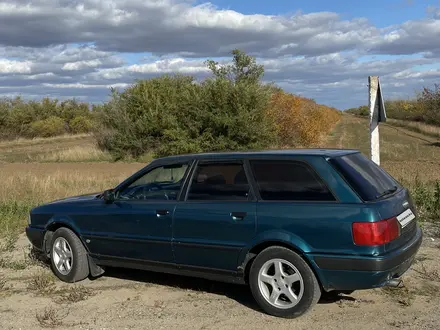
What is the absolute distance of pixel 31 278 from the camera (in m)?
6.84

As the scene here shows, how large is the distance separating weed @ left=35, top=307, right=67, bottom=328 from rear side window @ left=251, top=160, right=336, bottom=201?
2332mm

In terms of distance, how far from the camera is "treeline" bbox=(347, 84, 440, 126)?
48.0 m

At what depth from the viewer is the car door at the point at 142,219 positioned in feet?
18.8

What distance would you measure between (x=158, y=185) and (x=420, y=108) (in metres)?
62.3

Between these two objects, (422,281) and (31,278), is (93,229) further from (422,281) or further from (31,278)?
(422,281)

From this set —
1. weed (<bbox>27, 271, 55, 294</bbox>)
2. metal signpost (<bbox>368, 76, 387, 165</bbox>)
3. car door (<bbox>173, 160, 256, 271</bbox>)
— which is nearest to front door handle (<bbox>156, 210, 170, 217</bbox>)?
car door (<bbox>173, 160, 256, 271</bbox>)

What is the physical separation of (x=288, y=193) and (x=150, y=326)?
1.80 meters

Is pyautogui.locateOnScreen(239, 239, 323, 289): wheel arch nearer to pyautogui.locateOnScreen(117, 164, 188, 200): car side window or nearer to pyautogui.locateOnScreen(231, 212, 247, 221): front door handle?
pyautogui.locateOnScreen(231, 212, 247, 221): front door handle

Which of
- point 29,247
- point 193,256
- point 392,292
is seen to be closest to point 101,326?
point 193,256

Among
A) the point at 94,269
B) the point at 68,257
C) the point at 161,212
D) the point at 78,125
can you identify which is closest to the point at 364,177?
the point at 161,212

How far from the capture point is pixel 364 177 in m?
5.11

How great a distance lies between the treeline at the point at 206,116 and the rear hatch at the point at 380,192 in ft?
65.8

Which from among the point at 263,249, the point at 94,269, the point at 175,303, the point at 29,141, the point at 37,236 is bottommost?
the point at 175,303

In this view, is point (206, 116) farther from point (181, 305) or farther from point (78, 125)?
point (78, 125)
